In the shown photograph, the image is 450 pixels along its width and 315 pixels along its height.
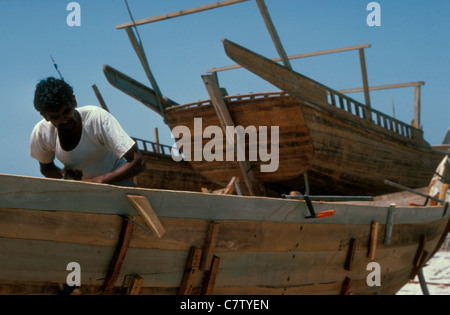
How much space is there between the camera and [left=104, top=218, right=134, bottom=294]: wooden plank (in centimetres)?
258

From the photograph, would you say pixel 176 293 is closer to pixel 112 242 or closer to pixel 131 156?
pixel 112 242

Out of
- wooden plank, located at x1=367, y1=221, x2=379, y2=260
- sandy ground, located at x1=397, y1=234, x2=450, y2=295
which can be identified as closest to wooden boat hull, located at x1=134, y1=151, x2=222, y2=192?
sandy ground, located at x1=397, y1=234, x2=450, y2=295

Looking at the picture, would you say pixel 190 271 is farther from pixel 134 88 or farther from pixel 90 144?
pixel 134 88

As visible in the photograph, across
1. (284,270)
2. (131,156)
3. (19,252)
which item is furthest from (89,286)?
(284,270)

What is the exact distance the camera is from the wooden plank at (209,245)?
2.97 m

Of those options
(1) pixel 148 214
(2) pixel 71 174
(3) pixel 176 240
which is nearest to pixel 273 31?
(2) pixel 71 174

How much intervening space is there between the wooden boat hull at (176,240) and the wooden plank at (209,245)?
0.04m

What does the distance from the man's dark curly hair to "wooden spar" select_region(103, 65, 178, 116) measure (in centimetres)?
630

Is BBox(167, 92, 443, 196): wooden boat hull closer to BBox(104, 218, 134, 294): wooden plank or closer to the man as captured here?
the man

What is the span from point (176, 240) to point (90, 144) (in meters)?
1.17

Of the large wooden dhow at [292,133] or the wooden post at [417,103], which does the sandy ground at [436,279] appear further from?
the wooden post at [417,103]

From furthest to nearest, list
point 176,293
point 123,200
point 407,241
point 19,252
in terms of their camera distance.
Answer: point 407,241 → point 176,293 → point 123,200 → point 19,252

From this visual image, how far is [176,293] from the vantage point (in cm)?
295
